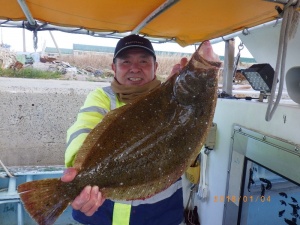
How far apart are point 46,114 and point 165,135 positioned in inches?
239

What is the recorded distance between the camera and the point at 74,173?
130cm

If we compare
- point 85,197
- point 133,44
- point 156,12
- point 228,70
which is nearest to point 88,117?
point 85,197

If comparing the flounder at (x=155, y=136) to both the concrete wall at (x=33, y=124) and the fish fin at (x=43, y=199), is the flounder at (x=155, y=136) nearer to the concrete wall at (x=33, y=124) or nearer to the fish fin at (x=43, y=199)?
the fish fin at (x=43, y=199)

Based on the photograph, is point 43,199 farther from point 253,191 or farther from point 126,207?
point 253,191

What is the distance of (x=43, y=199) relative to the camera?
124 centimetres

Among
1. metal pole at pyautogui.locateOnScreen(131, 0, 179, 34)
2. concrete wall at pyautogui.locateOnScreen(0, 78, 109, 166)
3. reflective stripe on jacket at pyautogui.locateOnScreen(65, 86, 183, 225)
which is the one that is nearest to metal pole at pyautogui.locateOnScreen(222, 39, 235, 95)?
metal pole at pyautogui.locateOnScreen(131, 0, 179, 34)

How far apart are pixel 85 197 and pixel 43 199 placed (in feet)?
0.66

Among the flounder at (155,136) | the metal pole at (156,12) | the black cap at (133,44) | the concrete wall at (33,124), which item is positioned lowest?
the concrete wall at (33,124)

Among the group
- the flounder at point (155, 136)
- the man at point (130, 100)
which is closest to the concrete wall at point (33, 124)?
the man at point (130, 100)

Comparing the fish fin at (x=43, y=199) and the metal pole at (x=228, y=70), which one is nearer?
the fish fin at (x=43, y=199)

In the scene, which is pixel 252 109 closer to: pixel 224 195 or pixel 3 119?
pixel 224 195

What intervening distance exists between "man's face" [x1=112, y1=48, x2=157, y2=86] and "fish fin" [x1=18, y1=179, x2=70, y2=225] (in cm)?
113

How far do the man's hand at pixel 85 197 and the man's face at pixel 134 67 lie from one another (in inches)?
41.3

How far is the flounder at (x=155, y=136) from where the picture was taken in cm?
142
